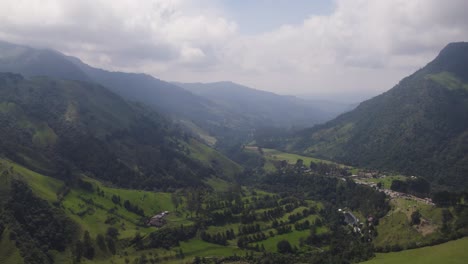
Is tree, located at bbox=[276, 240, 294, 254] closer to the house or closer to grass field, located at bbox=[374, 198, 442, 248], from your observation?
grass field, located at bbox=[374, 198, 442, 248]

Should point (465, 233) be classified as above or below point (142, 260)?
above

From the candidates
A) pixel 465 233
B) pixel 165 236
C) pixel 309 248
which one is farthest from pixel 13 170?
pixel 465 233

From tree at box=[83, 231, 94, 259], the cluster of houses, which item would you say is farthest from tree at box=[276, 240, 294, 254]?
tree at box=[83, 231, 94, 259]

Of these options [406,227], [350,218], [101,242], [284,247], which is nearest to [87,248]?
[101,242]

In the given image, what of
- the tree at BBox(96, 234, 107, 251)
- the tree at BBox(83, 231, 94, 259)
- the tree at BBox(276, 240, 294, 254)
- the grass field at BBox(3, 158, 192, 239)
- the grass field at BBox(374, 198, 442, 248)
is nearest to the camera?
the grass field at BBox(374, 198, 442, 248)

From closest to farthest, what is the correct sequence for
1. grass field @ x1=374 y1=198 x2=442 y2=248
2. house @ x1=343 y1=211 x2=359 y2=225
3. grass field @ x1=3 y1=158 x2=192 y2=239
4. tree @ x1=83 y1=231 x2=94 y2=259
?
1. grass field @ x1=374 y1=198 x2=442 y2=248
2. tree @ x1=83 y1=231 x2=94 y2=259
3. grass field @ x1=3 y1=158 x2=192 y2=239
4. house @ x1=343 y1=211 x2=359 y2=225

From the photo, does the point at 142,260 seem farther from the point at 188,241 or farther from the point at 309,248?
the point at 309,248
